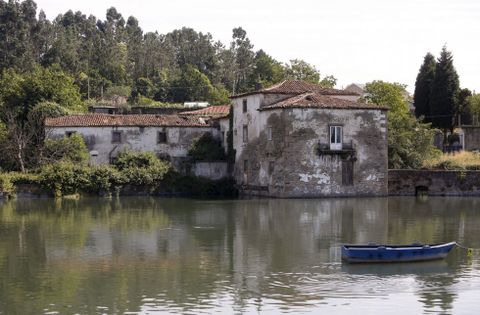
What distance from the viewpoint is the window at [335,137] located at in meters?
53.6

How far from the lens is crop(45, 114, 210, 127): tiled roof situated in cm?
5897

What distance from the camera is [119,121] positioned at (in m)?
60.1

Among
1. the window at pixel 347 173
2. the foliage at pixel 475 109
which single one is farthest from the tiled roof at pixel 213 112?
the foliage at pixel 475 109

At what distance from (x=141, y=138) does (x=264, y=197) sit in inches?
432

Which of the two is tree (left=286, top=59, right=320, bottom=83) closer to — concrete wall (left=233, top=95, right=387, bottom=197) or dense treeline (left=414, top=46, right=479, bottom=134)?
dense treeline (left=414, top=46, right=479, bottom=134)

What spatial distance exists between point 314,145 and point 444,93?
32.2m

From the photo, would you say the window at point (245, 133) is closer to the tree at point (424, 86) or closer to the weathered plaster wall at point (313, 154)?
the weathered plaster wall at point (313, 154)

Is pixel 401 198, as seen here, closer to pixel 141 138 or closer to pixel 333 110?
pixel 333 110

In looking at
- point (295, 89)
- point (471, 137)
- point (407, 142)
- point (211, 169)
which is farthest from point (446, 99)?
point (211, 169)

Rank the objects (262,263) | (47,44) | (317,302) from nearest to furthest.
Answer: (317,302)
(262,263)
(47,44)

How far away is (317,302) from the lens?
2048 cm

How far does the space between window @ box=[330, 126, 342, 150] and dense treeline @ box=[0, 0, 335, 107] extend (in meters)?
29.1

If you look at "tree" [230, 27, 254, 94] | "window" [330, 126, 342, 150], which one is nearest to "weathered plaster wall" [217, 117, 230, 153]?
"window" [330, 126, 342, 150]

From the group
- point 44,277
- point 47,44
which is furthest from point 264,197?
point 47,44
